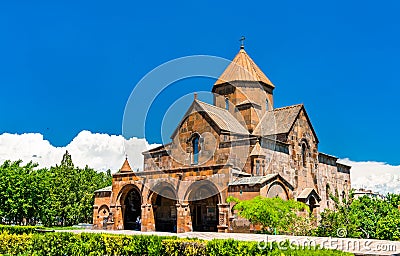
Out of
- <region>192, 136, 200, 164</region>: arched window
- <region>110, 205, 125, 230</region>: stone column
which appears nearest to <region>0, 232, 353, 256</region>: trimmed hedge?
<region>110, 205, 125, 230</region>: stone column

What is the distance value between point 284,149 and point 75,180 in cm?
2092

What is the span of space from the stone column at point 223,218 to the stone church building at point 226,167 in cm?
5

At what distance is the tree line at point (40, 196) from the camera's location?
2550cm

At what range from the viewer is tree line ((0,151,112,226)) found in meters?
25.5

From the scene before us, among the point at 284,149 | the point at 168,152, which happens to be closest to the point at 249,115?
the point at 284,149

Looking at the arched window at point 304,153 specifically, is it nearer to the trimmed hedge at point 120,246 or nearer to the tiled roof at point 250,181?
the tiled roof at point 250,181

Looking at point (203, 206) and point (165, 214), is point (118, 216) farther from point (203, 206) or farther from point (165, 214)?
point (203, 206)

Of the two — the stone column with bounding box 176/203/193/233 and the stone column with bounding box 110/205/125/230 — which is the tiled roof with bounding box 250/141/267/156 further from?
the stone column with bounding box 110/205/125/230

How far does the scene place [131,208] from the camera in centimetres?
2711

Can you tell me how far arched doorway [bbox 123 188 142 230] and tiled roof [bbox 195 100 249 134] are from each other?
7.01 m

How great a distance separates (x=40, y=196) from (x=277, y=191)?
1633 centimetres

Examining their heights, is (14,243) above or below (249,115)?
below

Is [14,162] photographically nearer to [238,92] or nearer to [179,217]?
[179,217]

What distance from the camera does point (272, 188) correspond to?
20.1 meters
